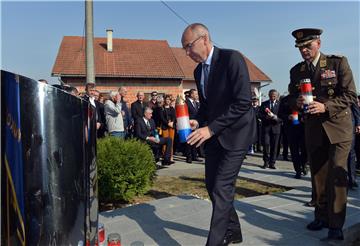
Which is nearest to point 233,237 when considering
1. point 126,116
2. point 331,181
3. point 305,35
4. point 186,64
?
point 331,181

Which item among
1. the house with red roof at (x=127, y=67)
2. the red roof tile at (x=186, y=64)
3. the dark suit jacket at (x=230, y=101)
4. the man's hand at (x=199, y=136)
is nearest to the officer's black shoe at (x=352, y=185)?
the dark suit jacket at (x=230, y=101)

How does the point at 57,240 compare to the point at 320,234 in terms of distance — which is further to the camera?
the point at 320,234

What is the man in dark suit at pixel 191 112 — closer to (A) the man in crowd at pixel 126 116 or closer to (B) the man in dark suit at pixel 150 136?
(B) the man in dark suit at pixel 150 136

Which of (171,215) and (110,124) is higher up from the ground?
(110,124)

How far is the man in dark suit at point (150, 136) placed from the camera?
367 inches

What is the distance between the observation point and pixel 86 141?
1.80 meters

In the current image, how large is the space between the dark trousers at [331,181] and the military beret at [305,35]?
966mm

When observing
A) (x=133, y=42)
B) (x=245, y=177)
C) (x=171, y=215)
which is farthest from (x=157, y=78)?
(x=171, y=215)

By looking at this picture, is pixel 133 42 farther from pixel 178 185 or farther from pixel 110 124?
pixel 178 185

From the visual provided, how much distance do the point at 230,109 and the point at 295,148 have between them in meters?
5.35

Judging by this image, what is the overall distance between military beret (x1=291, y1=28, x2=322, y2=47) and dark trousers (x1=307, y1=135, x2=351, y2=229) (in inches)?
38.0

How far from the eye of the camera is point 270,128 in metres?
9.41

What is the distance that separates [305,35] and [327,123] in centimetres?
89

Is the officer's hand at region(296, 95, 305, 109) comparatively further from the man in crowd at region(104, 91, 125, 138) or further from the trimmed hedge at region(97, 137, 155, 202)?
the man in crowd at region(104, 91, 125, 138)
